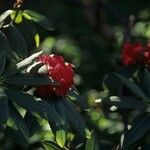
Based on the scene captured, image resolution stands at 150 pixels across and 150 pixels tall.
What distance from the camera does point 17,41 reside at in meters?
2.37

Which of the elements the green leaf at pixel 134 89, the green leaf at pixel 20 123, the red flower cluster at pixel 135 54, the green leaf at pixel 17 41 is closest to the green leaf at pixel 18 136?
the green leaf at pixel 20 123

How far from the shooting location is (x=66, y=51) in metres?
5.51

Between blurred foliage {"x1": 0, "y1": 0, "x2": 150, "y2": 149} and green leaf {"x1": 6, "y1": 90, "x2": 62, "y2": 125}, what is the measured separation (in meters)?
0.69

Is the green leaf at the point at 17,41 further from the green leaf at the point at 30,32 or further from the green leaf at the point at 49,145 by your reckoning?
the green leaf at the point at 49,145

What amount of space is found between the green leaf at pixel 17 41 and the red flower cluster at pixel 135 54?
532 millimetres

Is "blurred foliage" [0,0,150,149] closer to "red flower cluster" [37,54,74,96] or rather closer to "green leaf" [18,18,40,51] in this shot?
"green leaf" [18,18,40,51]

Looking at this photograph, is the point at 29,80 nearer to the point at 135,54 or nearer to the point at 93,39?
the point at 135,54

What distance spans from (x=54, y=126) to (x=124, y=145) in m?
0.31

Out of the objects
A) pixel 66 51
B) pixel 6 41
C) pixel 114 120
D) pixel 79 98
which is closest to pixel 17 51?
pixel 6 41

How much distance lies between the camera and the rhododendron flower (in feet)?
8.54

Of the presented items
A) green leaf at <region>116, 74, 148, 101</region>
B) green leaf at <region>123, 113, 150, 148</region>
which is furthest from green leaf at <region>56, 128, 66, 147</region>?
green leaf at <region>116, 74, 148, 101</region>

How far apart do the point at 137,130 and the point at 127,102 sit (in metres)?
0.15

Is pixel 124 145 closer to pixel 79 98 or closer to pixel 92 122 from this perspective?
pixel 79 98

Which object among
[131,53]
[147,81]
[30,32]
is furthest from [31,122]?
[131,53]
